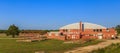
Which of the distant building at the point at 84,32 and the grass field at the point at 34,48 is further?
the distant building at the point at 84,32

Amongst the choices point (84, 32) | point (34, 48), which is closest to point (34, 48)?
→ point (34, 48)

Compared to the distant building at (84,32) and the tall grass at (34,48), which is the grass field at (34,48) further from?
the distant building at (84,32)

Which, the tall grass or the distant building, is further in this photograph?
the distant building

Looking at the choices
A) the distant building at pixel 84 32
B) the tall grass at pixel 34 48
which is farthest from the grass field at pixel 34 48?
the distant building at pixel 84 32

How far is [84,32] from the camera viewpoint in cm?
9600

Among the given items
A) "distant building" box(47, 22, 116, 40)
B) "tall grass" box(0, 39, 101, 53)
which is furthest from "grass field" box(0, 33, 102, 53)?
"distant building" box(47, 22, 116, 40)

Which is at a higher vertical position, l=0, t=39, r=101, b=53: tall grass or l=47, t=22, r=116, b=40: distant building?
l=47, t=22, r=116, b=40: distant building

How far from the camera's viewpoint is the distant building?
93.4 meters

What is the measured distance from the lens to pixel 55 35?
307 feet

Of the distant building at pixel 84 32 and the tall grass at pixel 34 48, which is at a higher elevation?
the distant building at pixel 84 32

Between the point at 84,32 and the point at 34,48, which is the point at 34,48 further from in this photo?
the point at 84,32

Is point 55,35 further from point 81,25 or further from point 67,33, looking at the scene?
point 81,25

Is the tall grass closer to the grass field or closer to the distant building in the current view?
the grass field

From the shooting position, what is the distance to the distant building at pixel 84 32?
306ft
